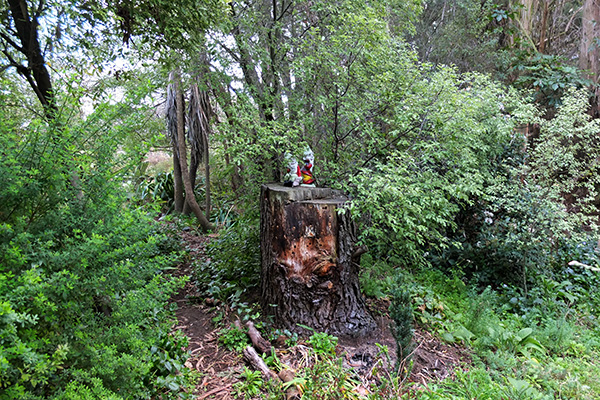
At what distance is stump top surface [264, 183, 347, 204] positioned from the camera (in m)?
3.33

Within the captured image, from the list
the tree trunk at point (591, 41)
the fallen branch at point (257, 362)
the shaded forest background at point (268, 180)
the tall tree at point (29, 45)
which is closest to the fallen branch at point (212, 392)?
the shaded forest background at point (268, 180)

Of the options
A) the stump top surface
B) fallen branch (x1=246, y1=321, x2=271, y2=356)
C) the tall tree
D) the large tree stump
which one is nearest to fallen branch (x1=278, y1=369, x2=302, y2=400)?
fallen branch (x1=246, y1=321, x2=271, y2=356)

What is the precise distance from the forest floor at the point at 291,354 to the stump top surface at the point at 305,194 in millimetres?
1299

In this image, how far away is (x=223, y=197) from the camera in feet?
28.3

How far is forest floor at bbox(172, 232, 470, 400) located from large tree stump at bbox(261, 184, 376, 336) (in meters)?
0.21

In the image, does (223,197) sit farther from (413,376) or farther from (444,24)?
(444,24)

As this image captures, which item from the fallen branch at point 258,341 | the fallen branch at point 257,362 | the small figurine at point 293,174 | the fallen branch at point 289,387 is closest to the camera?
the fallen branch at point 289,387

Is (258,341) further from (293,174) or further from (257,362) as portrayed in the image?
(293,174)

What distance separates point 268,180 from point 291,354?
213cm

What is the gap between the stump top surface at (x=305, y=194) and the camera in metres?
3.33

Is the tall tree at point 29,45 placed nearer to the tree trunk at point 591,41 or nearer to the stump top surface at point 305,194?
the stump top surface at point 305,194

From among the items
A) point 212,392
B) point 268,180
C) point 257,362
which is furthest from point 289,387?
point 268,180

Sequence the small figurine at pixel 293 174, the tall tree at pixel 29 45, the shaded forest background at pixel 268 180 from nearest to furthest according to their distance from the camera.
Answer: the shaded forest background at pixel 268 180
the tall tree at pixel 29 45
the small figurine at pixel 293 174

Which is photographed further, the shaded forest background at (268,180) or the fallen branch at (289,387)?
the fallen branch at (289,387)
